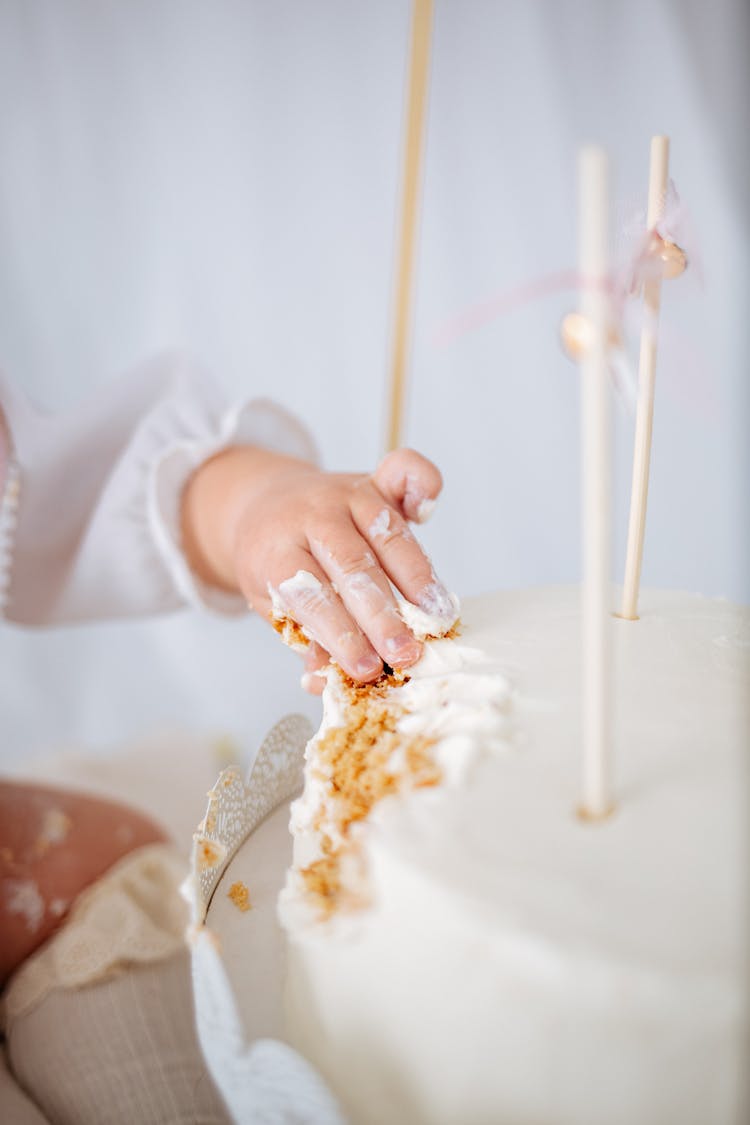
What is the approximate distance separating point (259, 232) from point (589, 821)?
125cm

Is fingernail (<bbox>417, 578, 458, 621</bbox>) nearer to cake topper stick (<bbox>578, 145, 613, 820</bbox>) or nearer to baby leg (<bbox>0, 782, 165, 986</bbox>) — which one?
cake topper stick (<bbox>578, 145, 613, 820</bbox>)

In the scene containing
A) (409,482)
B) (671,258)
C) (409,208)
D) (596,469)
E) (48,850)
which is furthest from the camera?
(409,208)

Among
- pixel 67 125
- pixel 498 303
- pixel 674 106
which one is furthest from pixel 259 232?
pixel 498 303

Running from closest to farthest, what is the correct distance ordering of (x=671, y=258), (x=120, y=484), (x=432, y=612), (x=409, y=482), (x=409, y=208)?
1. (x=671, y=258)
2. (x=432, y=612)
3. (x=409, y=482)
4. (x=120, y=484)
5. (x=409, y=208)

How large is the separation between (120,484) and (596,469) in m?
0.71

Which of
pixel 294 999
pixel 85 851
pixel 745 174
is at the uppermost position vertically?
pixel 745 174

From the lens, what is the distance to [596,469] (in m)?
0.33

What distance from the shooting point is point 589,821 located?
15.1 inches

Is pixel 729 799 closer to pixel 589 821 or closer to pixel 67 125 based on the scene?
pixel 589 821

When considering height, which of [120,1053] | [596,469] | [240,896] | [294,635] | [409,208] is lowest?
[120,1053]

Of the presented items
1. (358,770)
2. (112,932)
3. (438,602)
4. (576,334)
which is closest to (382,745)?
(358,770)

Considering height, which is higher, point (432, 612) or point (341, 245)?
point (341, 245)

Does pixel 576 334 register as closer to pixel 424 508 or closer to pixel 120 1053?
pixel 424 508

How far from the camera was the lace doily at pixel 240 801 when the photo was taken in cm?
49
